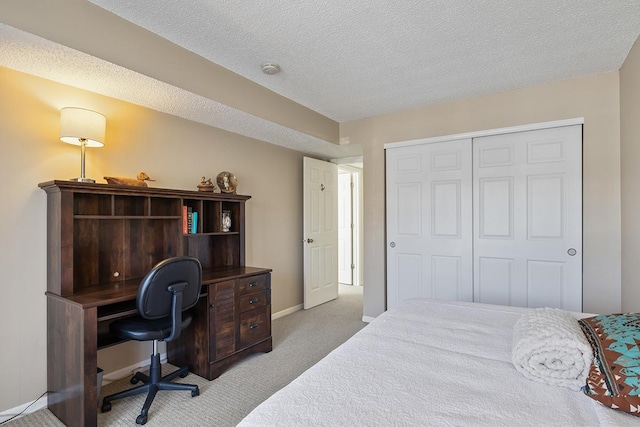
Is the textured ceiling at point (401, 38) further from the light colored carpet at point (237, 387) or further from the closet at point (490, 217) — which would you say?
the light colored carpet at point (237, 387)

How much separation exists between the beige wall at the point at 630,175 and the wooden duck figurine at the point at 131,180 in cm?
355

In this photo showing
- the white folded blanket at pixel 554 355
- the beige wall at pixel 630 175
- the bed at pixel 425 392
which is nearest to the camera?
the bed at pixel 425 392

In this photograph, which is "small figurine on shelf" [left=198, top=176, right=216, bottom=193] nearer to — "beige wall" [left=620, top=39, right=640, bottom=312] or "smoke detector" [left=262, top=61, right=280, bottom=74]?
"smoke detector" [left=262, top=61, right=280, bottom=74]

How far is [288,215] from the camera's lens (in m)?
4.20

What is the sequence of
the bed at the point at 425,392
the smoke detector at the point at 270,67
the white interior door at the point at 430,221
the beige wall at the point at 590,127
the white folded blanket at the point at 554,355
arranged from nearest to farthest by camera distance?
the bed at the point at 425,392 < the white folded blanket at the point at 554,355 < the smoke detector at the point at 270,67 < the beige wall at the point at 590,127 < the white interior door at the point at 430,221

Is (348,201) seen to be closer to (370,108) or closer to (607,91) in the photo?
(370,108)

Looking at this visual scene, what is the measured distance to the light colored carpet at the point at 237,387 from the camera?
Result: 1987 mm

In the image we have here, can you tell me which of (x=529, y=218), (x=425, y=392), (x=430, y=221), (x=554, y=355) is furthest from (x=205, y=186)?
(x=529, y=218)

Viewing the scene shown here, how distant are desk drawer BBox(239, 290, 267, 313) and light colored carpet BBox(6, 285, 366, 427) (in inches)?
17.9

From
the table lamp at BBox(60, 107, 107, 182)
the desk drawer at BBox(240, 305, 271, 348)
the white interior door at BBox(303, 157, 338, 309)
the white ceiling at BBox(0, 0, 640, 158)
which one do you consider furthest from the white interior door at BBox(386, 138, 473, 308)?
the table lamp at BBox(60, 107, 107, 182)

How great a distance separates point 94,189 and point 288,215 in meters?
2.36

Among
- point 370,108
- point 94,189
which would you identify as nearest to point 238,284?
point 94,189

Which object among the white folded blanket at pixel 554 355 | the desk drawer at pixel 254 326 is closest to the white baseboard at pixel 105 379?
the desk drawer at pixel 254 326

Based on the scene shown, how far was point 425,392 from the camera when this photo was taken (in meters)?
1.06
